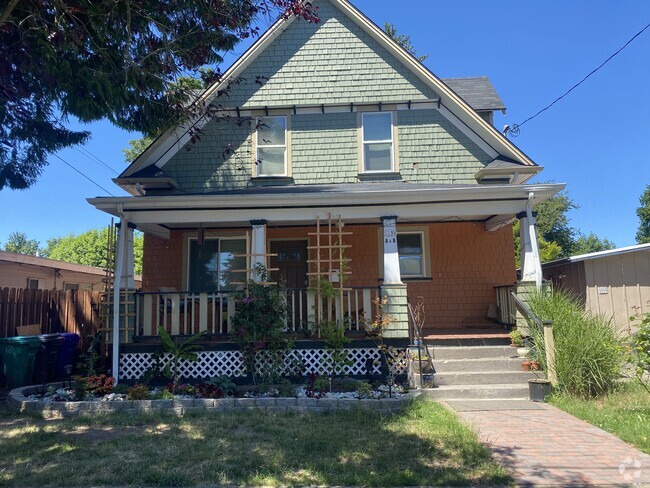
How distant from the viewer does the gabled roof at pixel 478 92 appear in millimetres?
12305

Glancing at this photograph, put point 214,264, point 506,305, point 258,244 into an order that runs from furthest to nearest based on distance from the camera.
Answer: point 214,264 < point 506,305 < point 258,244

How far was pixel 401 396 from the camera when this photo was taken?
742 cm

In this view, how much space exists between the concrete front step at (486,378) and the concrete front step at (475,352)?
2.10 feet

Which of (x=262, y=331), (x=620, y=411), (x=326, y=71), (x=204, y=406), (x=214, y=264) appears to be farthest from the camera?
(x=214, y=264)

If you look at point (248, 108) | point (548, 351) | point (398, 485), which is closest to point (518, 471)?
point (398, 485)

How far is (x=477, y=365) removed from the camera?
8422mm

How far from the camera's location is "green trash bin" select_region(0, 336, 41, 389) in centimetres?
868

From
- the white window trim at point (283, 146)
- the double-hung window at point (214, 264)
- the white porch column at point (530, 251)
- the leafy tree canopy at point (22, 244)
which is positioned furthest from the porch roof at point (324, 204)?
the leafy tree canopy at point (22, 244)

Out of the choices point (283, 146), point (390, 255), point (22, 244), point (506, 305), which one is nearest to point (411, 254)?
point (506, 305)

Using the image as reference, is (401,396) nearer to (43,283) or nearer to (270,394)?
(270,394)

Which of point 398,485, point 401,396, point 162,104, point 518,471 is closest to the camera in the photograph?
point 398,485

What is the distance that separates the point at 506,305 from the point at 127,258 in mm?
8042

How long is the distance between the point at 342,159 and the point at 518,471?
25.9 ft

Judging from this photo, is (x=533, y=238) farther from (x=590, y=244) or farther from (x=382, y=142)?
(x=590, y=244)
